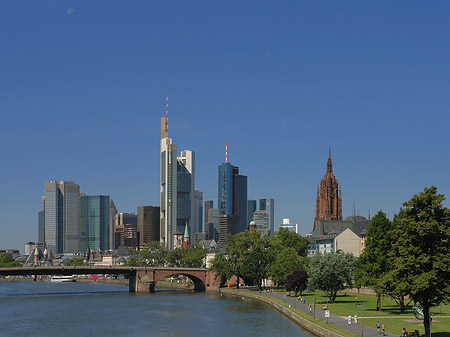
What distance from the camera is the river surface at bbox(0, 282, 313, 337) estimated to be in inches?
3238

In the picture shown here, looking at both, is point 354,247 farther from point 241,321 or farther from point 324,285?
point 241,321

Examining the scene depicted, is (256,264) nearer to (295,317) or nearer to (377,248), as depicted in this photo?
(295,317)

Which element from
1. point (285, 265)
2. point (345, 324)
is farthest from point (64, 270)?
point (345, 324)

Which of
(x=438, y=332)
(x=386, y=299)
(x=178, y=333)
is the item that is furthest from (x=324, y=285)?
(x=438, y=332)

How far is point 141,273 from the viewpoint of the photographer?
17162cm

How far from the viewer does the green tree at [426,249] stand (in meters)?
57.0

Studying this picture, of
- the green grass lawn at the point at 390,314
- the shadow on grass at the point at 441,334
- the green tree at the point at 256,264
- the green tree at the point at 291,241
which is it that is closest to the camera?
the shadow on grass at the point at 441,334

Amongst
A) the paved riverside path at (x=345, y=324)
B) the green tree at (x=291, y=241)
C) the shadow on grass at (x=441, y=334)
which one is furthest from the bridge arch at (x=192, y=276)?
the shadow on grass at (x=441, y=334)

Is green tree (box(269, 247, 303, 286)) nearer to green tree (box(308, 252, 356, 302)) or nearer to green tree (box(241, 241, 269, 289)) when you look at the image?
green tree (box(241, 241, 269, 289))

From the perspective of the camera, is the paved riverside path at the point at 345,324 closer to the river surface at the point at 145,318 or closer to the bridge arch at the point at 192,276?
the river surface at the point at 145,318

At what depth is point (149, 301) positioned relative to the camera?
431ft

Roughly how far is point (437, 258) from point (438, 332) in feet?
38.0

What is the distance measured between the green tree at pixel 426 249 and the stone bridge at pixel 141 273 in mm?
114297

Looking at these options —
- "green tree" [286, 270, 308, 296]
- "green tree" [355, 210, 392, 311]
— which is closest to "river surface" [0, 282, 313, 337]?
"green tree" [286, 270, 308, 296]
